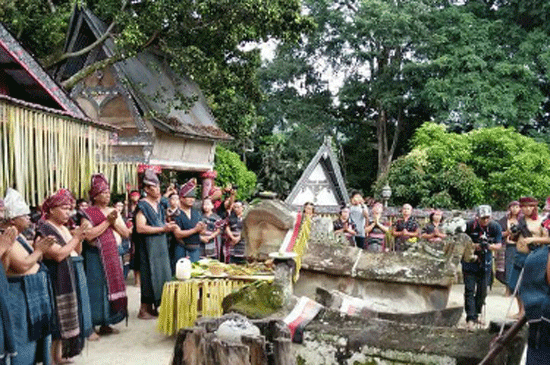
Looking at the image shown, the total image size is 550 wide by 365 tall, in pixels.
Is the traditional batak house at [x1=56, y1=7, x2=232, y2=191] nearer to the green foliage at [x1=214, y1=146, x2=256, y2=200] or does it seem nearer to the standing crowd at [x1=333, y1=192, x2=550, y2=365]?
the standing crowd at [x1=333, y1=192, x2=550, y2=365]

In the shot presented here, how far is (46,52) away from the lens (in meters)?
16.2

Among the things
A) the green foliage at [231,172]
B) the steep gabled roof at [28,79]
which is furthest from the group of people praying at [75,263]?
the green foliage at [231,172]

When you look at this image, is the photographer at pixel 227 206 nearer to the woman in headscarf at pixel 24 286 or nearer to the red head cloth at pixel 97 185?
the red head cloth at pixel 97 185

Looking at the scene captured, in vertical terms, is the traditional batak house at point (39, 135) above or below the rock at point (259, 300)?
above

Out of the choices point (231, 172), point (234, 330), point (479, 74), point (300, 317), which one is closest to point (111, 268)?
point (300, 317)

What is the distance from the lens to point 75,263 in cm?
616

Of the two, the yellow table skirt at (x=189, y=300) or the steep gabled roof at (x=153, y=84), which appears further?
the steep gabled roof at (x=153, y=84)

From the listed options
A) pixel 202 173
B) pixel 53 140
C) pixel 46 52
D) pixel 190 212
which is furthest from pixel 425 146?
pixel 53 140

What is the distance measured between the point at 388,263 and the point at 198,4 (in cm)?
788

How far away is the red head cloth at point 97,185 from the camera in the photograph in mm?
6785

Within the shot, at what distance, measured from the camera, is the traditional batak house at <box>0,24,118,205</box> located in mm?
5594

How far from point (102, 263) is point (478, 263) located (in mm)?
4597

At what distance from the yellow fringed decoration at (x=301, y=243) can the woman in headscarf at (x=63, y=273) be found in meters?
2.24

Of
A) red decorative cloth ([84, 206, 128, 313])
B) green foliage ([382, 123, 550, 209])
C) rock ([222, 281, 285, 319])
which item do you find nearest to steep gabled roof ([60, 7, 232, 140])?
green foliage ([382, 123, 550, 209])
